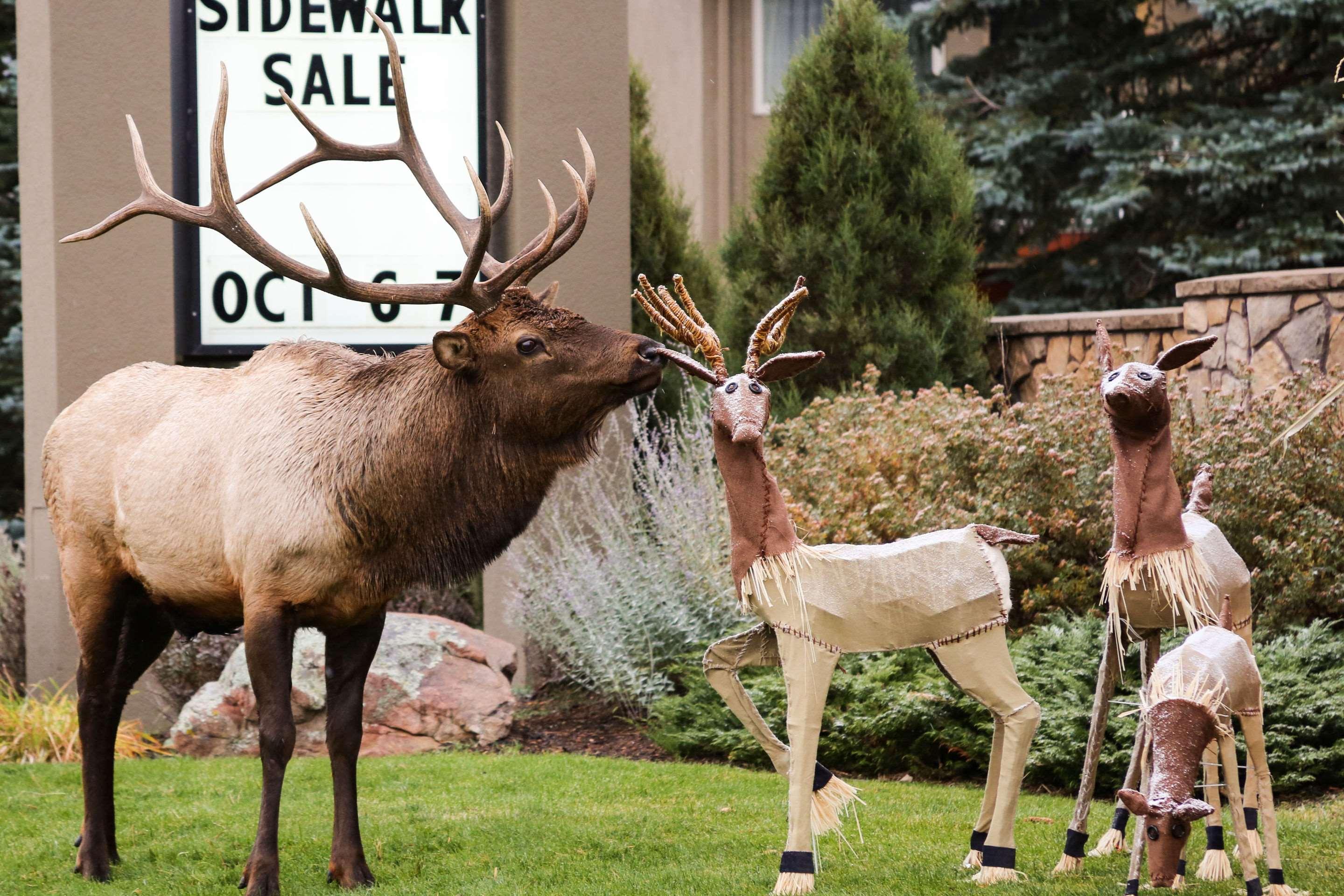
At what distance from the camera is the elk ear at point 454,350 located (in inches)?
190

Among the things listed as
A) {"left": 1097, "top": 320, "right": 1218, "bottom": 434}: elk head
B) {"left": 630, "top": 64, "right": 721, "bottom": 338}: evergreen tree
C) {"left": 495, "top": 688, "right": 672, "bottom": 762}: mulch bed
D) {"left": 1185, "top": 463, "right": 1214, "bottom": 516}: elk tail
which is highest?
{"left": 630, "top": 64, "right": 721, "bottom": 338}: evergreen tree

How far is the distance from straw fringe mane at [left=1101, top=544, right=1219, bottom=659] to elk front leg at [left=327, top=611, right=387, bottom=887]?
104 inches

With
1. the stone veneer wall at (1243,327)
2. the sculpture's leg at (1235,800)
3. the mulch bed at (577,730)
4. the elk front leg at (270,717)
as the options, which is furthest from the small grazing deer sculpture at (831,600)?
the stone veneer wall at (1243,327)

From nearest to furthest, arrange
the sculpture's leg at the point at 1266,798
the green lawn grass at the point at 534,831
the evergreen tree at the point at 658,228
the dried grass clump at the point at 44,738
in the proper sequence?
the sculpture's leg at the point at 1266,798 < the green lawn grass at the point at 534,831 < the dried grass clump at the point at 44,738 < the evergreen tree at the point at 658,228

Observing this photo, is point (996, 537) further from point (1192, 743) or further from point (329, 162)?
point (329, 162)

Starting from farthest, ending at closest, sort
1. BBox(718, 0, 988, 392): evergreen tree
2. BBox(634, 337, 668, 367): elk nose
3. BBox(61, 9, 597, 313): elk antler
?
BBox(718, 0, 988, 392): evergreen tree < BBox(61, 9, 597, 313): elk antler < BBox(634, 337, 668, 367): elk nose

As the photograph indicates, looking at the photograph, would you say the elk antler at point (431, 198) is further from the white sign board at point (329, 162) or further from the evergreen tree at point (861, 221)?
the evergreen tree at point (861, 221)

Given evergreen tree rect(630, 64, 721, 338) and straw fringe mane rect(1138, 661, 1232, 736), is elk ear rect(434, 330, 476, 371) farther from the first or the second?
evergreen tree rect(630, 64, 721, 338)

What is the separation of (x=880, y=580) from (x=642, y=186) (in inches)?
322

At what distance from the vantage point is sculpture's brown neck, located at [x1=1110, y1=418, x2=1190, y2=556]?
4652 millimetres

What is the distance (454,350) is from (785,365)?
116 centimetres

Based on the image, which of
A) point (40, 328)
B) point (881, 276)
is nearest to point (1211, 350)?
point (881, 276)

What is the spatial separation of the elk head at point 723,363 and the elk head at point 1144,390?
0.97 metres

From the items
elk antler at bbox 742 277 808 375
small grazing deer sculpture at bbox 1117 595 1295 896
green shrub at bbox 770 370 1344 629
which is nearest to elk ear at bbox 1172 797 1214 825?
small grazing deer sculpture at bbox 1117 595 1295 896
